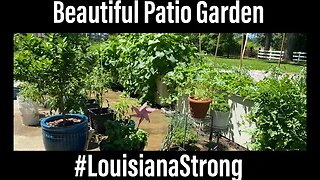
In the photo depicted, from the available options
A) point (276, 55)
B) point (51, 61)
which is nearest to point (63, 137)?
point (51, 61)

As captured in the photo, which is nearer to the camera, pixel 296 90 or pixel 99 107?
pixel 296 90

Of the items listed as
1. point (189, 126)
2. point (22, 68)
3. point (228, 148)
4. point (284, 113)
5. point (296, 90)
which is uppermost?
point (22, 68)

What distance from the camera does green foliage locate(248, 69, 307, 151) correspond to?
9.33 ft

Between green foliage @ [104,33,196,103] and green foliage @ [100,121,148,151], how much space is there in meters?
1.97

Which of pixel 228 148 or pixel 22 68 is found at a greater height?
pixel 22 68

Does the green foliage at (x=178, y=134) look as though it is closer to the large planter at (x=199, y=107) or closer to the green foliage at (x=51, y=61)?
the large planter at (x=199, y=107)

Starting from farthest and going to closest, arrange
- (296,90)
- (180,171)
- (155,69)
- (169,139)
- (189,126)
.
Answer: (155,69) < (189,126) < (169,139) < (296,90) < (180,171)

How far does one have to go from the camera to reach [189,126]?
370cm

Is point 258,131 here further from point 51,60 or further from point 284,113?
point 51,60

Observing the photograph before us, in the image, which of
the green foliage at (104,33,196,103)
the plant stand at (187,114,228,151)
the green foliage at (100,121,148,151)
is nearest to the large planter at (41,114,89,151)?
the green foliage at (100,121,148,151)

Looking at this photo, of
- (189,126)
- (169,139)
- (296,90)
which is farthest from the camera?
(189,126)

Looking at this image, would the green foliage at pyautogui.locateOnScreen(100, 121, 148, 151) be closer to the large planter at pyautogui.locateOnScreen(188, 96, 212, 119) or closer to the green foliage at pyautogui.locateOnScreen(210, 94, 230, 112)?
the large planter at pyautogui.locateOnScreen(188, 96, 212, 119)

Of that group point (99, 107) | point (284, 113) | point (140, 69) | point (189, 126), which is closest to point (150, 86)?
point (140, 69)

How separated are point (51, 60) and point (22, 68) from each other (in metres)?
0.31
